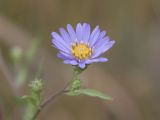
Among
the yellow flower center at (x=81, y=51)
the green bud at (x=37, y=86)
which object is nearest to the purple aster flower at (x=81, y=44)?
the yellow flower center at (x=81, y=51)

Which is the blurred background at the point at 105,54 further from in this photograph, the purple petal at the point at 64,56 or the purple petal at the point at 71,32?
the purple petal at the point at 64,56

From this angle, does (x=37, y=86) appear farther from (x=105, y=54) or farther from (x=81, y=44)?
(x=105, y=54)

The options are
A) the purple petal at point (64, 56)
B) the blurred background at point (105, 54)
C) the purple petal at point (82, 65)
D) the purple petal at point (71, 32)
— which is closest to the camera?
the purple petal at point (64, 56)

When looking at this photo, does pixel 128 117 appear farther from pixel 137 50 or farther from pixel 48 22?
pixel 48 22

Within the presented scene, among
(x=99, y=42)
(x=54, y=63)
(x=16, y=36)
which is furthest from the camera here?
(x=54, y=63)

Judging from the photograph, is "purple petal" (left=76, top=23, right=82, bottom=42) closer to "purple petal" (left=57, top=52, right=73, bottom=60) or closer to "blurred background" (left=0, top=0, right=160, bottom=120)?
"purple petal" (left=57, top=52, right=73, bottom=60)

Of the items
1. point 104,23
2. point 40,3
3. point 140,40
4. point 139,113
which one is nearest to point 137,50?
point 140,40

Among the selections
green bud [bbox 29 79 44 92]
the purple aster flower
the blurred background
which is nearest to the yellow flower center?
the purple aster flower
